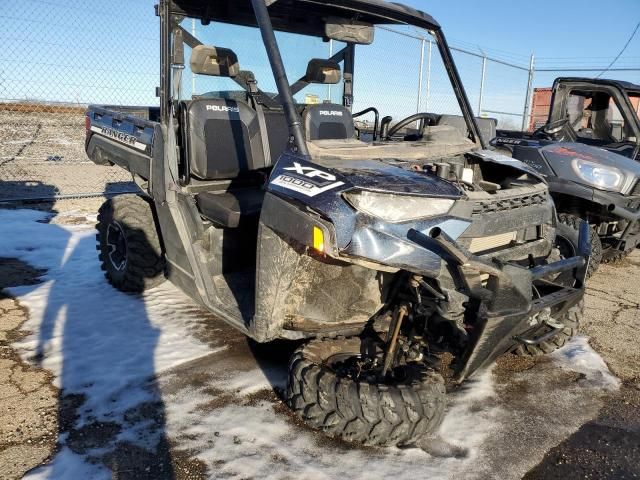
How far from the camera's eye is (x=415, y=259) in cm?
232

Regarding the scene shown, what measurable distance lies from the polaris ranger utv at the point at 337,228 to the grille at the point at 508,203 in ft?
0.03

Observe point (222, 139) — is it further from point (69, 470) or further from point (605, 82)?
point (605, 82)

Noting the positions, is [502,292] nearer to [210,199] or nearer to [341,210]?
[341,210]

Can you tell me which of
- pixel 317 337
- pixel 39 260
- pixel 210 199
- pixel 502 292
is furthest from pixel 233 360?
pixel 39 260

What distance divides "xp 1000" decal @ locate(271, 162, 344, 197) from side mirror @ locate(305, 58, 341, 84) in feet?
6.01

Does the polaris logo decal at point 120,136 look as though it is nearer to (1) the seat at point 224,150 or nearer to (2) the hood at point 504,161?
(1) the seat at point 224,150

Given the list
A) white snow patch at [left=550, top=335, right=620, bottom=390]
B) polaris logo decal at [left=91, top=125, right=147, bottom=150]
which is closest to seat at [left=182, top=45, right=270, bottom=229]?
polaris logo decal at [left=91, top=125, right=147, bottom=150]

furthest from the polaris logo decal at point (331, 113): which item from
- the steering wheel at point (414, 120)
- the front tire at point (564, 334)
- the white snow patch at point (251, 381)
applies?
the front tire at point (564, 334)

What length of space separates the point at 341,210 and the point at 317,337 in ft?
3.10

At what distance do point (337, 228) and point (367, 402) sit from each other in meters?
0.85

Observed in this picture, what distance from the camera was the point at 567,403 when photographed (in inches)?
127

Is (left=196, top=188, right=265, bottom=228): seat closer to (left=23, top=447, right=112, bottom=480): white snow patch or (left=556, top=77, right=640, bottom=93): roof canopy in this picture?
(left=23, top=447, right=112, bottom=480): white snow patch

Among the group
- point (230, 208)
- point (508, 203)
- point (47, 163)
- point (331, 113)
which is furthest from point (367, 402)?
point (47, 163)

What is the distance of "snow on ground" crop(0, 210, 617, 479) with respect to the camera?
2539 millimetres
